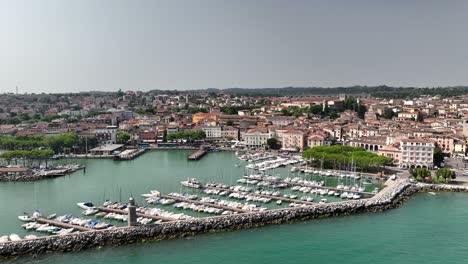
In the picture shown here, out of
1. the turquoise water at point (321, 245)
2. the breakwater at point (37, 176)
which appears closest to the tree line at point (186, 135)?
the breakwater at point (37, 176)

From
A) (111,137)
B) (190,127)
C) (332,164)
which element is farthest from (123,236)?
(190,127)

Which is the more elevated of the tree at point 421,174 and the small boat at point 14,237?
the tree at point 421,174

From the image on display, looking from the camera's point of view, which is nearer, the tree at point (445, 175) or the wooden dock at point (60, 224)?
the wooden dock at point (60, 224)

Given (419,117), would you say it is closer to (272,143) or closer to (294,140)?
(294,140)

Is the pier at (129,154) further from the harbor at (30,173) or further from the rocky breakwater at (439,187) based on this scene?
the rocky breakwater at (439,187)

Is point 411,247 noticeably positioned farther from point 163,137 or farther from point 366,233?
point 163,137

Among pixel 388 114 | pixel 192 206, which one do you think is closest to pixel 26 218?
pixel 192 206
